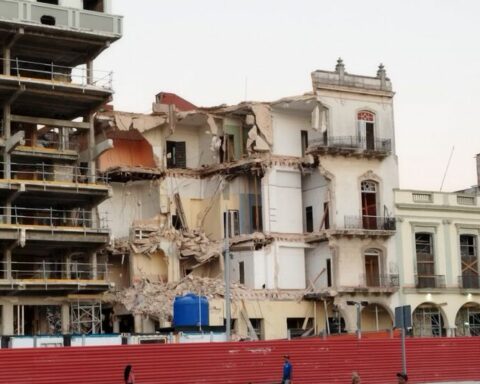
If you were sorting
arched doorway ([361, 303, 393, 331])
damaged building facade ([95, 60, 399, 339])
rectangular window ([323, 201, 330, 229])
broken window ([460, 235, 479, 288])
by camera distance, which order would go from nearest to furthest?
damaged building facade ([95, 60, 399, 339]) → rectangular window ([323, 201, 330, 229]) → arched doorway ([361, 303, 393, 331]) → broken window ([460, 235, 479, 288])

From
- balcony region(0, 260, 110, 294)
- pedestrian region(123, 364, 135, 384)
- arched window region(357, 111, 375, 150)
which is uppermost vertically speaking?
arched window region(357, 111, 375, 150)

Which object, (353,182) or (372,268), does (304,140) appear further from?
(372,268)

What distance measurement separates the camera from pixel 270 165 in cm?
6969

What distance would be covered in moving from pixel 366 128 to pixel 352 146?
222 cm

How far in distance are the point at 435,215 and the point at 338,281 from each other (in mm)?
8727

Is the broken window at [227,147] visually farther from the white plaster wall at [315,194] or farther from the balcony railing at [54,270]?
the balcony railing at [54,270]

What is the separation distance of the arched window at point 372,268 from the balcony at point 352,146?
6.29 m

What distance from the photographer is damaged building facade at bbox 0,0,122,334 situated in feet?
195

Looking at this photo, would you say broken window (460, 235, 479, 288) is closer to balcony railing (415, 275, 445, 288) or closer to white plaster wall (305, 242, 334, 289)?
balcony railing (415, 275, 445, 288)

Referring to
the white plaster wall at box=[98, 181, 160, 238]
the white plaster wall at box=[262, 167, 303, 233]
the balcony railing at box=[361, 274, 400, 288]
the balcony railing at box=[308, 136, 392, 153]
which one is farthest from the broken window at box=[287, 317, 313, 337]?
the white plaster wall at box=[98, 181, 160, 238]

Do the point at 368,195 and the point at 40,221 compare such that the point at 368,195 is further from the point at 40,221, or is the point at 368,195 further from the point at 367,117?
the point at 40,221

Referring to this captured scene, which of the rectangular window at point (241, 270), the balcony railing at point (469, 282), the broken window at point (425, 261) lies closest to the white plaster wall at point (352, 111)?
the broken window at point (425, 261)

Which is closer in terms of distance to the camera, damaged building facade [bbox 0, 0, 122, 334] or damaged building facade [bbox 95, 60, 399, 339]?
damaged building facade [bbox 0, 0, 122, 334]

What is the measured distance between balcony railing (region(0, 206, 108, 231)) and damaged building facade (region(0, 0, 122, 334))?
2.4 inches
